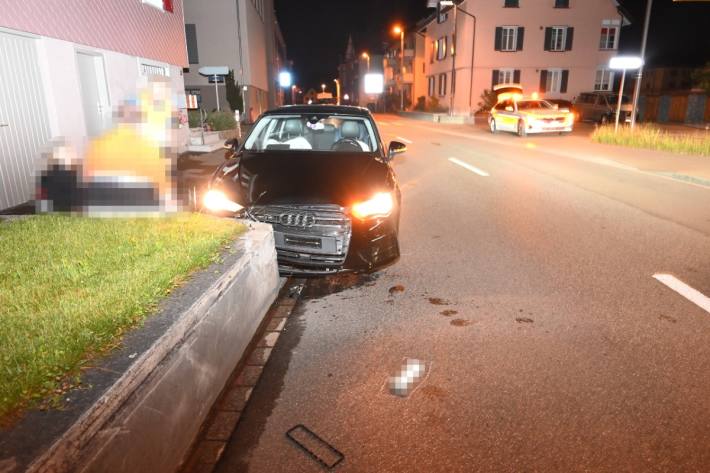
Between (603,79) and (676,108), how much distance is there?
8361 mm

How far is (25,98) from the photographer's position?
815cm

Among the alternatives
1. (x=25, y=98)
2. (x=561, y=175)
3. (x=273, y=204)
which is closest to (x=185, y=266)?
(x=273, y=204)

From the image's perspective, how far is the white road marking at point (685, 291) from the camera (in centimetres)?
423

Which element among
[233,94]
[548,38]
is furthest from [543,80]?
[233,94]

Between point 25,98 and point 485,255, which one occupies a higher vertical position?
point 25,98

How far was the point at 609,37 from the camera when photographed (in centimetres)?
3875

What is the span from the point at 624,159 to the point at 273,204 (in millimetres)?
12498

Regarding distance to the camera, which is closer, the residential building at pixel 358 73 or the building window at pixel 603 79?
the building window at pixel 603 79

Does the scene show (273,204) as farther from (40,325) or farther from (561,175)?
(561,175)

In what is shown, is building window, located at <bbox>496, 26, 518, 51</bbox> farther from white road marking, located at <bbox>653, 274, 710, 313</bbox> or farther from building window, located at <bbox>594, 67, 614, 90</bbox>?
white road marking, located at <bbox>653, 274, 710, 313</bbox>

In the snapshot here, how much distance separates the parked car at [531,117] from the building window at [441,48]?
2201 centimetres

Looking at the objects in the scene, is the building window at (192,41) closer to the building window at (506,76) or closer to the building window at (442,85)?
the building window at (442,85)

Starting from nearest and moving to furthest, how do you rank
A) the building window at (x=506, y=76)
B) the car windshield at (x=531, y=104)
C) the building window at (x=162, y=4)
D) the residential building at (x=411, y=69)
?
1. the building window at (x=162, y=4)
2. the car windshield at (x=531, y=104)
3. the building window at (x=506, y=76)
4. the residential building at (x=411, y=69)

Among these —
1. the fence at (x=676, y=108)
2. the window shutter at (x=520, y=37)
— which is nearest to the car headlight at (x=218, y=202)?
the fence at (x=676, y=108)
